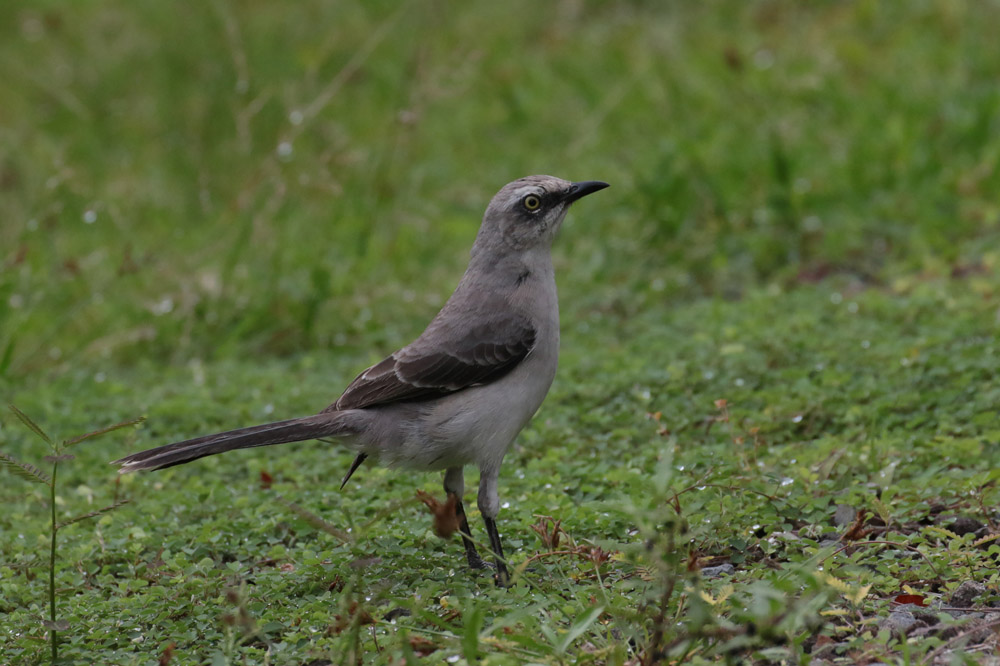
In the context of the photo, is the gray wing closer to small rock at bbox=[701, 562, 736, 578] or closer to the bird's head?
the bird's head

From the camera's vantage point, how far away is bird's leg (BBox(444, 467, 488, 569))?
190 inches

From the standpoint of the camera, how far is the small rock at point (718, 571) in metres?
4.33

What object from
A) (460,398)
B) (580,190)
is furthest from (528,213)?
(460,398)

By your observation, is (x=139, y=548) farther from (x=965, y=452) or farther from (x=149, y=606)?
(x=965, y=452)

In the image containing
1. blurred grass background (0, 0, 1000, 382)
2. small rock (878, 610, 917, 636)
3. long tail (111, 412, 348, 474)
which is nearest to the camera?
small rock (878, 610, 917, 636)

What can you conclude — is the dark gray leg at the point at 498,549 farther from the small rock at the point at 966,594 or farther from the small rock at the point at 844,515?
the small rock at the point at 966,594

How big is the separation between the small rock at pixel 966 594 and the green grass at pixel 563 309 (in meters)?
0.07

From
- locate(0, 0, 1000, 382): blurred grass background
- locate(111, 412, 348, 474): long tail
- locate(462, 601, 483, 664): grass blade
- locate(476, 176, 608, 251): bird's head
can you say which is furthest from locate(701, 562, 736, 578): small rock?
locate(0, 0, 1000, 382): blurred grass background

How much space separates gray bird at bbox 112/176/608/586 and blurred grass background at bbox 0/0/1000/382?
2928mm

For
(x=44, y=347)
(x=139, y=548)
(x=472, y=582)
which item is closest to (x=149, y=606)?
(x=139, y=548)

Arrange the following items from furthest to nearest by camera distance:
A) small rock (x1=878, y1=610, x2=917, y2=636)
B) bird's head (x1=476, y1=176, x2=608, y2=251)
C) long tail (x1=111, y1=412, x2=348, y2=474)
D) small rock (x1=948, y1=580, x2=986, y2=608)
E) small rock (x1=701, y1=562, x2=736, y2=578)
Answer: bird's head (x1=476, y1=176, x2=608, y2=251)
long tail (x1=111, y1=412, x2=348, y2=474)
small rock (x1=701, y1=562, x2=736, y2=578)
small rock (x1=948, y1=580, x2=986, y2=608)
small rock (x1=878, y1=610, x2=917, y2=636)

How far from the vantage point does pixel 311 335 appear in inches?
325

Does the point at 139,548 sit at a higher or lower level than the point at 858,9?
lower

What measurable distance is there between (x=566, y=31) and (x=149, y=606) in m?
9.47
